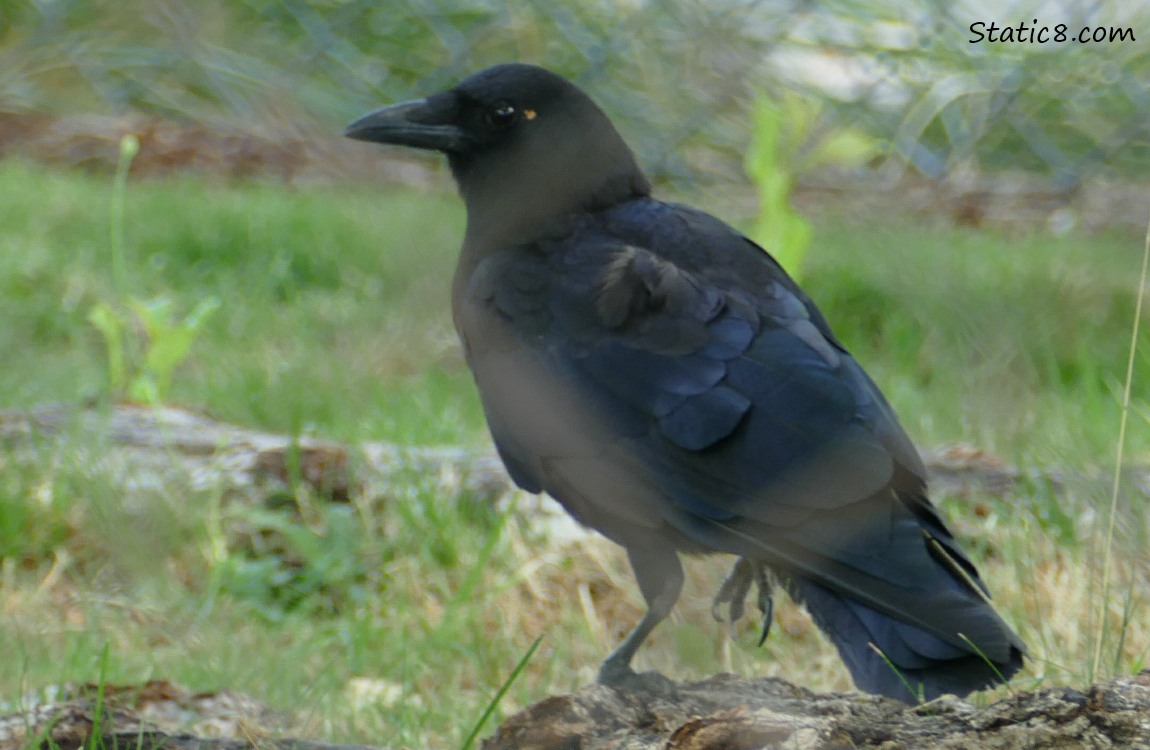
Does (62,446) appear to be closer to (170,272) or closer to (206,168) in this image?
(170,272)

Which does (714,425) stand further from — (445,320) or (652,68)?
(652,68)

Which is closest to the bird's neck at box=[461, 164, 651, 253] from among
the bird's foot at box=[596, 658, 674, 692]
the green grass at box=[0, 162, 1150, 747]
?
the green grass at box=[0, 162, 1150, 747]

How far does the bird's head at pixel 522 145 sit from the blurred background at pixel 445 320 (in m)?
0.16

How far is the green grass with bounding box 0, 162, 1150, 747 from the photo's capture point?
1.66 m

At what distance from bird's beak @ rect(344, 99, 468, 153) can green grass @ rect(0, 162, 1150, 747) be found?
19 centimetres

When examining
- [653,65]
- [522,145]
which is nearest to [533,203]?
[522,145]

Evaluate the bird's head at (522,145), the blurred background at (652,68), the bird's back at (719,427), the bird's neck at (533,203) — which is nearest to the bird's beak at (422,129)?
the bird's head at (522,145)

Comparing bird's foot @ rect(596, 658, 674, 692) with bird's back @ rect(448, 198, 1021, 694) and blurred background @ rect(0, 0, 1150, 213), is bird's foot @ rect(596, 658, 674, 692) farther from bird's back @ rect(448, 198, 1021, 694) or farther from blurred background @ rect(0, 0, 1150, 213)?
blurred background @ rect(0, 0, 1150, 213)

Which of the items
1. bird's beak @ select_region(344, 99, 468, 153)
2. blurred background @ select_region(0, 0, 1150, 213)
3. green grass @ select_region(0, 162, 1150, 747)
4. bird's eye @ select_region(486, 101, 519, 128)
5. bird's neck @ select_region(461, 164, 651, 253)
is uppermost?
blurred background @ select_region(0, 0, 1150, 213)

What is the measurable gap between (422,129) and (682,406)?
900 mm

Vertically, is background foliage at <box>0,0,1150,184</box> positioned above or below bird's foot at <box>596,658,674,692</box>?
above

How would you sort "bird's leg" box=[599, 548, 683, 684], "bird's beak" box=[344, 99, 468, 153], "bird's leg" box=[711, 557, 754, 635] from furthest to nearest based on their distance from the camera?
1. "bird's beak" box=[344, 99, 468, 153]
2. "bird's leg" box=[711, 557, 754, 635]
3. "bird's leg" box=[599, 548, 683, 684]

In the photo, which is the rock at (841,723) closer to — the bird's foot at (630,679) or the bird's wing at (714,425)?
the bird's foot at (630,679)

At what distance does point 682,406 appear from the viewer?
7.43 feet
